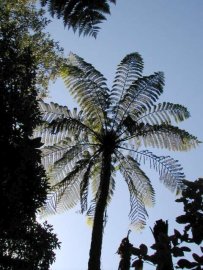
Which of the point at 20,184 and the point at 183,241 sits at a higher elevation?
the point at 20,184

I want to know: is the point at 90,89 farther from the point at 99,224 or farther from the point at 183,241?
the point at 183,241

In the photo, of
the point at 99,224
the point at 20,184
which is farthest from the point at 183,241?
the point at 99,224

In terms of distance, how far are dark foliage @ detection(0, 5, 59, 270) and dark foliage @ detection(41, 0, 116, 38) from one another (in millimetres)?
1723

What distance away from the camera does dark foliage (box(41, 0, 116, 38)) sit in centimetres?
675

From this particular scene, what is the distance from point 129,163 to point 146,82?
260 cm

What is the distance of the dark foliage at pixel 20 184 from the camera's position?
272 inches

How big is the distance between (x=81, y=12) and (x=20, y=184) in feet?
10.2

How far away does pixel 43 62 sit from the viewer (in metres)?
15.7

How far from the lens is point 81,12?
22.5 feet

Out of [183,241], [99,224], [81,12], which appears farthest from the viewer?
[99,224]

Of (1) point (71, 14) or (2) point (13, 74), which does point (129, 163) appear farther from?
(1) point (71, 14)

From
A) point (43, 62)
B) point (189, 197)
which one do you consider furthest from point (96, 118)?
point (189, 197)

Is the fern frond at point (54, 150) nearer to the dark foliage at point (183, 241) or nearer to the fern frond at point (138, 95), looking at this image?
the fern frond at point (138, 95)

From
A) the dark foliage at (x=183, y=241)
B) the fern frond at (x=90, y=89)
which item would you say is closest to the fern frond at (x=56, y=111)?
the fern frond at (x=90, y=89)
